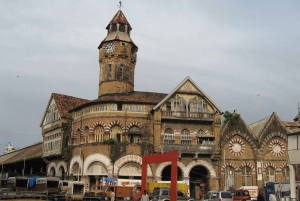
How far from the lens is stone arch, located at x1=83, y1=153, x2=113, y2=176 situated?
45094 millimetres

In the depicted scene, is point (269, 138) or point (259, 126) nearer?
point (269, 138)

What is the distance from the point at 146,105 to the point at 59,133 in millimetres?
14833

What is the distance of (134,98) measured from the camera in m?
48.5

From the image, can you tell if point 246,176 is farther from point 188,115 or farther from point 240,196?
point 240,196

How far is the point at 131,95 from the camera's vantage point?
165 ft

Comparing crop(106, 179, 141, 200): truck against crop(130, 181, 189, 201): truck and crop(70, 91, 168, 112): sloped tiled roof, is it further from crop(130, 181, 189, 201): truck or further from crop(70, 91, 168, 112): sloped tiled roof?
crop(70, 91, 168, 112): sloped tiled roof

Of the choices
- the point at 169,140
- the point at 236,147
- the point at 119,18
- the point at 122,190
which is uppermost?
the point at 119,18

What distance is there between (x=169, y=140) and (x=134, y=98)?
7.04 metres

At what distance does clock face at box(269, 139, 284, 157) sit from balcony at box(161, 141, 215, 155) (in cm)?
906

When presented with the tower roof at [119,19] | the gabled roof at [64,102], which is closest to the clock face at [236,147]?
the tower roof at [119,19]

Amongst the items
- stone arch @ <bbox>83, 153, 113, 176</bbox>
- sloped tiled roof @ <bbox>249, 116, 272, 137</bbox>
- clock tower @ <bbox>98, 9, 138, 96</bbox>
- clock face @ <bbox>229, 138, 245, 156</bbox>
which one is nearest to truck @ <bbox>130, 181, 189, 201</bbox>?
stone arch @ <bbox>83, 153, 113, 176</bbox>

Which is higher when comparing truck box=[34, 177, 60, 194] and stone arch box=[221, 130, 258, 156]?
stone arch box=[221, 130, 258, 156]

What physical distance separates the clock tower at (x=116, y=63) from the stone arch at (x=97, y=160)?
10331 mm

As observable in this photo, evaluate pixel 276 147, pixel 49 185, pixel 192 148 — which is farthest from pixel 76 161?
pixel 276 147
